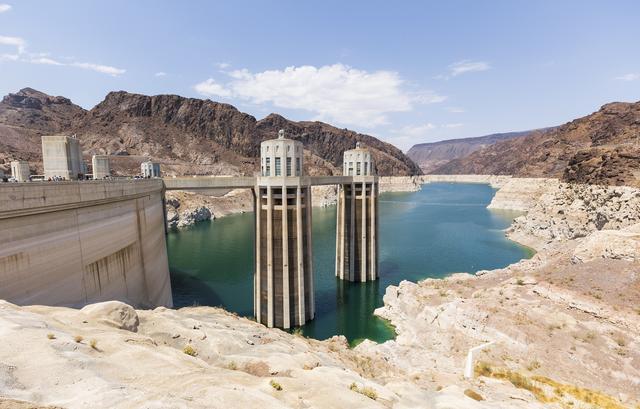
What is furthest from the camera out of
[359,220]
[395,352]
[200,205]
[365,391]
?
[200,205]

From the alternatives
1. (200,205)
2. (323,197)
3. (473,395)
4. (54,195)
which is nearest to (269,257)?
(54,195)

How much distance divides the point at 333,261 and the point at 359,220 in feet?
44.7

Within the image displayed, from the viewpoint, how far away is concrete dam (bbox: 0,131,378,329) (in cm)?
1631

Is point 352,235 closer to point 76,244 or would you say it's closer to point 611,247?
point 611,247

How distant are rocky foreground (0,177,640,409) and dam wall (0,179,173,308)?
5.35m

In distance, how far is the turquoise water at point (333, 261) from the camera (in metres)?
36.3

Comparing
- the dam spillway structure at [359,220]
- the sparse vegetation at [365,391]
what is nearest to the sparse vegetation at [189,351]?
the sparse vegetation at [365,391]

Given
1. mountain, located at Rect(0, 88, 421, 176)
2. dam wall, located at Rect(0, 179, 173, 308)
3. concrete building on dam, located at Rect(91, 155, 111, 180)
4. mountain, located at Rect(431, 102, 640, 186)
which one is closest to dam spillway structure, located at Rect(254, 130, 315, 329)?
dam wall, located at Rect(0, 179, 173, 308)

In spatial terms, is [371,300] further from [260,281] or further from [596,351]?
[596,351]

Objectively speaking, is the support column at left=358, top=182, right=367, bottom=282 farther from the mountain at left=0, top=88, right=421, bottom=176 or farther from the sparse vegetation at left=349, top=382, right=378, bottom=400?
the mountain at left=0, top=88, right=421, bottom=176

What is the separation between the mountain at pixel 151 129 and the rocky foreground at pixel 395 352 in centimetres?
13141

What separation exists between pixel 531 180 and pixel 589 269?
117883 mm

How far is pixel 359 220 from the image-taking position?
4456 cm

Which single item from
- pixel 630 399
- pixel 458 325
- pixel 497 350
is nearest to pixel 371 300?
pixel 458 325
